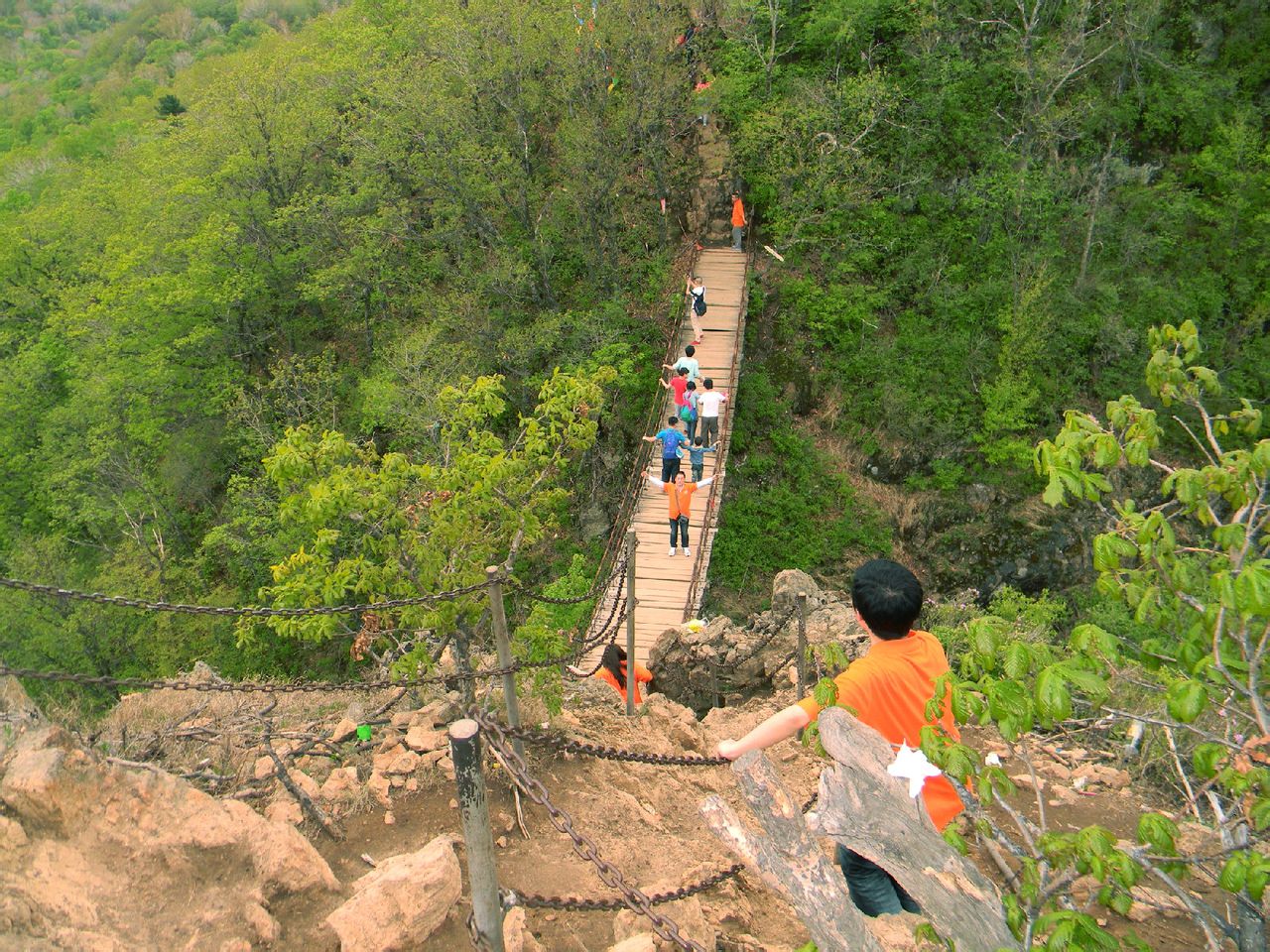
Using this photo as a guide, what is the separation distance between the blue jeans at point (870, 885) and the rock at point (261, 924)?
2.53 metres

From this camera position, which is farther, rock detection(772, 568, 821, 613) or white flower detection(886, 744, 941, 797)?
rock detection(772, 568, 821, 613)

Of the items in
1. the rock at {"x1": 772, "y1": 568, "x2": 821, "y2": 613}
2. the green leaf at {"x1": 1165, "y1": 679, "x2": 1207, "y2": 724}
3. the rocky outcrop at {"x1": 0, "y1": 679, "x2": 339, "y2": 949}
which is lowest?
the rock at {"x1": 772, "y1": 568, "x2": 821, "y2": 613}

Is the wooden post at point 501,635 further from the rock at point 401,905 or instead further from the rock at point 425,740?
the rock at point 401,905

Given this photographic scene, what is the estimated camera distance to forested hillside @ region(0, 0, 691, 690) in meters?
17.6

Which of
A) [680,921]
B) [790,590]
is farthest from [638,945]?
[790,590]

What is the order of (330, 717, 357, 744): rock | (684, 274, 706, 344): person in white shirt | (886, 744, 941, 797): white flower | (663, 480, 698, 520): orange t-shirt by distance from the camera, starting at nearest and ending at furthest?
1. (886, 744, 941, 797): white flower
2. (330, 717, 357, 744): rock
3. (663, 480, 698, 520): orange t-shirt
4. (684, 274, 706, 344): person in white shirt

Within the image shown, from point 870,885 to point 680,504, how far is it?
901 centimetres

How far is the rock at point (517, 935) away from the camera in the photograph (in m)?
3.84

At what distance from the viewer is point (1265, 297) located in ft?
57.6

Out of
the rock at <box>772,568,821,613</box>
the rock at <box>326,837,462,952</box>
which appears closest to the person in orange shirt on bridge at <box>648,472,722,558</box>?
the rock at <box>772,568,821,613</box>

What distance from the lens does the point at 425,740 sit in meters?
5.84

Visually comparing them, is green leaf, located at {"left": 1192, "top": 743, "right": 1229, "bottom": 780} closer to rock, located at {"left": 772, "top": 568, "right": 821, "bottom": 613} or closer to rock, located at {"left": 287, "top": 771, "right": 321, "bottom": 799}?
rock, located at {"left": 287, "top": 771, "right": 321, "bottom": 799}

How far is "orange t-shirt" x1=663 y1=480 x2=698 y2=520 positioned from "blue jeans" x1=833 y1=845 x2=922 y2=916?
8663 millimetres

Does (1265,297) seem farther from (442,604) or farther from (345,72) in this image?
(345,72)
